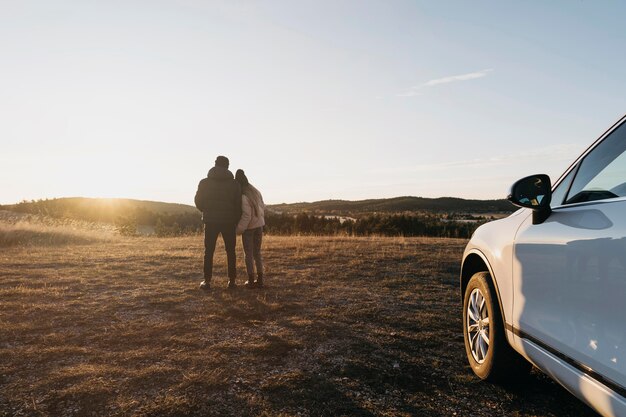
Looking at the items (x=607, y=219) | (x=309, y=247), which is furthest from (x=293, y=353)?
(x=309, y=247)

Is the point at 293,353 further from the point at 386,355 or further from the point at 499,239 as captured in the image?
the point at 499,239

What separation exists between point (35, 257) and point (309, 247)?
709 cm

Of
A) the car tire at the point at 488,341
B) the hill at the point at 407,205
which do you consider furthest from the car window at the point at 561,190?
the hill at the point at 407,205

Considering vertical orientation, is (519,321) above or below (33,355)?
above

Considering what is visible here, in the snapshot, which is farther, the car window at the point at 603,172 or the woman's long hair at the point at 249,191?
Answer: the woman's long hair at the point at 249,191

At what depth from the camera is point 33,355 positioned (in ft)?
13.8

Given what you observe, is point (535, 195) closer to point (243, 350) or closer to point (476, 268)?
point (476, 268)

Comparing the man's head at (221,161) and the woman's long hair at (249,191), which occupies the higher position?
the man's head at (221,161)

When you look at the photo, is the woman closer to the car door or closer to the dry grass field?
the dry grass field

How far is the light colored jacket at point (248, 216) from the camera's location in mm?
7102

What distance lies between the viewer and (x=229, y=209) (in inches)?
278

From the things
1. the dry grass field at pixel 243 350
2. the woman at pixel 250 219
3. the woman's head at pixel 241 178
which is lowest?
the dry grass field at pixel 243 350

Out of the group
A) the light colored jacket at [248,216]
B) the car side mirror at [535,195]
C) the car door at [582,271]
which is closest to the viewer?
the car door at [582,271]

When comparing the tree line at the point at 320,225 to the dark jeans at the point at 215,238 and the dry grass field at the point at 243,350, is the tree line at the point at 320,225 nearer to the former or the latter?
the dry grass field at the point at 243,350
